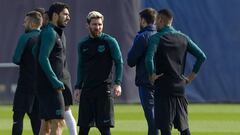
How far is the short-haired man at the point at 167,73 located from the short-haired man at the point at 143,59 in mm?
→ 1207

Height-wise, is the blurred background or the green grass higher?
the blurred background

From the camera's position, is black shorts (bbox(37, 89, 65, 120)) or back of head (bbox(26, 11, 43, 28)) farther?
back of head (bbox(26, 11, 43, 28))

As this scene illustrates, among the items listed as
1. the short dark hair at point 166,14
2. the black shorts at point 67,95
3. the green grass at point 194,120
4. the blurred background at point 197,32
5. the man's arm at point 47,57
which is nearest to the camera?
the man's arm at point 47,57

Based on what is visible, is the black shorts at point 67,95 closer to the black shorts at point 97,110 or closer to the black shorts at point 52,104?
the black shorts at point 97,110

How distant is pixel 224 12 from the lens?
2222 centimetres

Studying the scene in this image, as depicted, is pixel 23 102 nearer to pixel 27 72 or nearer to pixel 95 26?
pixel 27 72

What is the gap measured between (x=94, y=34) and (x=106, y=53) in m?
0.27

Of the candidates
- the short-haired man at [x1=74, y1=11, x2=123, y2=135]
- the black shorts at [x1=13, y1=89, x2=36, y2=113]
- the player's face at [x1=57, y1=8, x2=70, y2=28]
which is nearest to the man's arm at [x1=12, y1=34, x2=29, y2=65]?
the black shorts at [x1=13, y1=89, x2=36, y2=113]

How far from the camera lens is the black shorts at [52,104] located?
929cm

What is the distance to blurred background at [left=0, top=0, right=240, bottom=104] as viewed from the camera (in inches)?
875

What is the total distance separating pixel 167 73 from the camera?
967cm

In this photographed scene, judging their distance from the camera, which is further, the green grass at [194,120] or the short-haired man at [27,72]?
the green grass at [194,120]

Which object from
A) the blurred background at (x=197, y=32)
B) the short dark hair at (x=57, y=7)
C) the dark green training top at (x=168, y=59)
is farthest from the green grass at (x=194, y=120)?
the short dark hair at (x=57, y=7)

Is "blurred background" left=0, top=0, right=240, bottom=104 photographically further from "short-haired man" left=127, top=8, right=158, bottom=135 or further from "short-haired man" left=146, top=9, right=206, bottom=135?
"short-haired man" left=146, top=9, right=206, bottom=135
